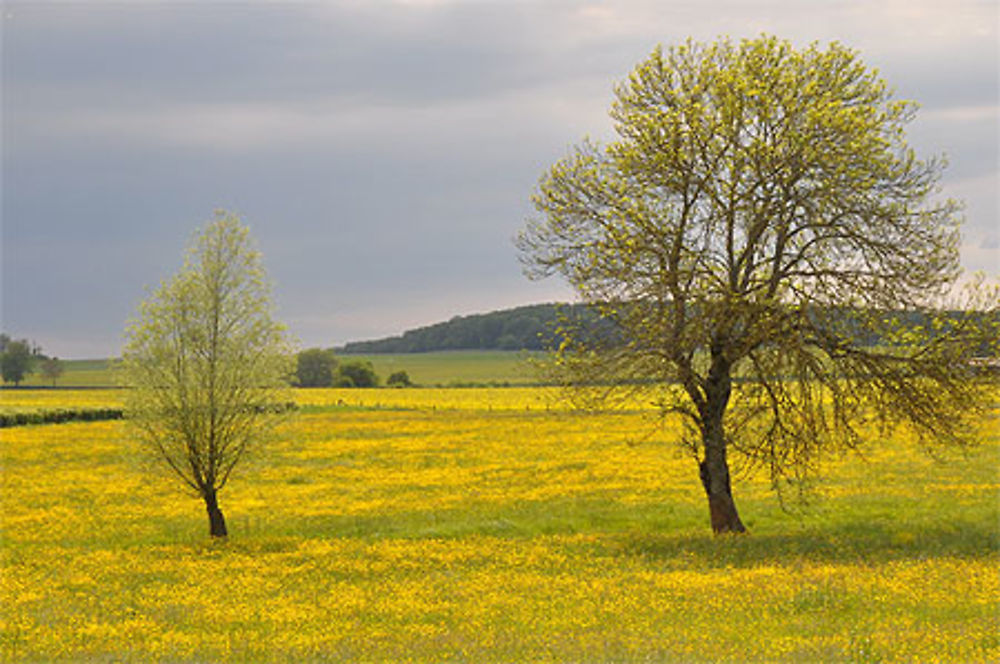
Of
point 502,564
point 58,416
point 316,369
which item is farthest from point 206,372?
point 316,369

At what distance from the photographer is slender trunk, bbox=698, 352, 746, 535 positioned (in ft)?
89.5

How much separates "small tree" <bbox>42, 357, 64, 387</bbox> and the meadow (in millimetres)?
133182

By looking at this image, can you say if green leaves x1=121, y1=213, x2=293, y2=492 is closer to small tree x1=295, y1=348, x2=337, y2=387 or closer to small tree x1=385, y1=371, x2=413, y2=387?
small tree x1=385, y1=371, x2=413, y2=387

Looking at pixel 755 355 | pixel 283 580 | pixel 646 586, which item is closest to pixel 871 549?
pixel 755 355

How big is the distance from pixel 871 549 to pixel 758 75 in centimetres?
1347

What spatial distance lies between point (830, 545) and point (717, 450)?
4086 millimetres

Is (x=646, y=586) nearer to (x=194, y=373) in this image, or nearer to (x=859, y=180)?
(x=859, y=180)

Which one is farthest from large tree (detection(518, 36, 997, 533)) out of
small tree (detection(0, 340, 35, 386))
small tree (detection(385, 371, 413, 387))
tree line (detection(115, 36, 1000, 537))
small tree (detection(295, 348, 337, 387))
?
small tree (detection(0, 340, 35, 386))

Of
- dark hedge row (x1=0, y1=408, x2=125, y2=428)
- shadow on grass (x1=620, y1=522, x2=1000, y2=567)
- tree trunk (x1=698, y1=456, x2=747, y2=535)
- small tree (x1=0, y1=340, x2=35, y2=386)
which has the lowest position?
shadow on grass (x1=620, y1=522, x2=1000, y2=567)

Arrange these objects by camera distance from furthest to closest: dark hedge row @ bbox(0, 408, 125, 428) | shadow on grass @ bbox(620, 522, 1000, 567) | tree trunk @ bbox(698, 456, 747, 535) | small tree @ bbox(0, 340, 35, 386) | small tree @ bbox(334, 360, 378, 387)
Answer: small tree @ bbox(0, 340, 35, 386)
small tree @ bbox(334, 360, 378, 387)
dark hedge row @ bbox(0, 408, 125, 428)
tree trunk @ bbox(698, 456, 747, 535)
shadow on grass @ bbox(620, 522, 1000, 567)

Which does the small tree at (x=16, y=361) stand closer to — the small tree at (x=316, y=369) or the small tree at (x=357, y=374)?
the small tree at (x=316, y=369)

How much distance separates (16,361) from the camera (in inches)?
6644

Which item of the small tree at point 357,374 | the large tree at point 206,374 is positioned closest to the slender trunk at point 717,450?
the large tree at point 206,374

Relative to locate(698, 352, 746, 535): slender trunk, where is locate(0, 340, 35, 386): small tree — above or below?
above
